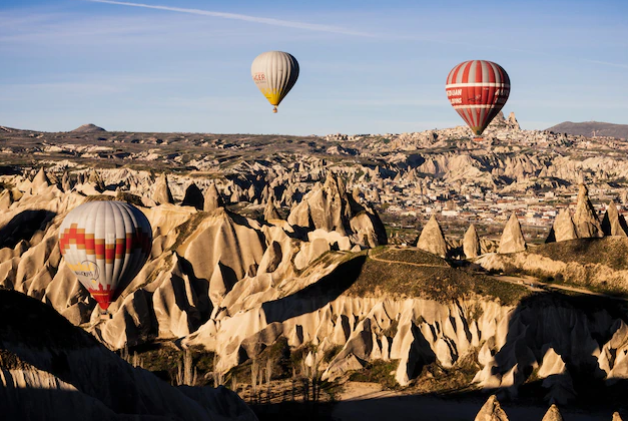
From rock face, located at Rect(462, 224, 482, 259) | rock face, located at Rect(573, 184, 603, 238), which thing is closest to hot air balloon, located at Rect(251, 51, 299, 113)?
rock face, located at Rect(462, 224, 482, 259)

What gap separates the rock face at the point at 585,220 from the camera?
88.6 meters

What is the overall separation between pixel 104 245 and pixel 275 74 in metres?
39.5

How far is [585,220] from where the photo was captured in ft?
293

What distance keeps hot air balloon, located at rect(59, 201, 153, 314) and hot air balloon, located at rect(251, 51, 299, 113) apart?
117 ft

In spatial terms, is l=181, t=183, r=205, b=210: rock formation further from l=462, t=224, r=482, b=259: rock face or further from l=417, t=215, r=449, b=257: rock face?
l=462, t=224, r=482, b=259: rock face

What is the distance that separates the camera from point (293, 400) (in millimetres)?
57875

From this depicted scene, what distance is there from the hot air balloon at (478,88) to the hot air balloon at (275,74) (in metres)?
18.2

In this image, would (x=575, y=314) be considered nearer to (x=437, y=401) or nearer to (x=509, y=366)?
(x=509, y=366)

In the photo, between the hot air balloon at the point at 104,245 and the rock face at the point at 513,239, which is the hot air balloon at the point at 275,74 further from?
the hot air balloon at the point at 104,245

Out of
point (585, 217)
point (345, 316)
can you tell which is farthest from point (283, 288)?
point (585, 217)

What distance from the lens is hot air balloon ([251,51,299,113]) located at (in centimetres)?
9900

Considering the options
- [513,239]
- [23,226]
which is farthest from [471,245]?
[23,226]

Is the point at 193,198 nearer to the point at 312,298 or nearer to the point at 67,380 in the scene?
the point at 312,298

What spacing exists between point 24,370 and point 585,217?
68.5m
